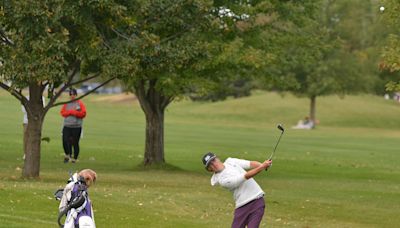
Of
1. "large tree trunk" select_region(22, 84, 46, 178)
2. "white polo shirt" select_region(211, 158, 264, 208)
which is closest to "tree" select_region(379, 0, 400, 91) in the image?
"white polo shirt" select_region(211, 158, 264, 208)

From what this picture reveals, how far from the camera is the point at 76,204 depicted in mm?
11227

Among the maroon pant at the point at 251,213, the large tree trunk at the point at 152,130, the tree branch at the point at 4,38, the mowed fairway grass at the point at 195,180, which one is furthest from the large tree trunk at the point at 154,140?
the maroon pant at the point at 251,213

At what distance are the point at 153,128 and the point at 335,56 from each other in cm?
5036

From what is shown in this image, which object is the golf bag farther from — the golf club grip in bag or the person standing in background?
the person standing in background

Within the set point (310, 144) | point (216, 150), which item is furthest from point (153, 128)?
point (310, 144)

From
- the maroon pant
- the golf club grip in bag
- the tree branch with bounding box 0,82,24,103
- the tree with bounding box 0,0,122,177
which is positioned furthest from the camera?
the tree branch with bounding box 0,82,24,103

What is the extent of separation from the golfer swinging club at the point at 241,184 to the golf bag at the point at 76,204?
6.88 ft

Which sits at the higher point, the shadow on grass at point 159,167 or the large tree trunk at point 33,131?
the large tree trunk at point 33,131

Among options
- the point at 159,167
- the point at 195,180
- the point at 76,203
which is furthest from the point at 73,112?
the point at 76,203

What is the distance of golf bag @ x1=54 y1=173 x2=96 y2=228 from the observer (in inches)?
442

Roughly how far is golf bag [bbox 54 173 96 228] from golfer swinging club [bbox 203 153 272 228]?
2.10 m

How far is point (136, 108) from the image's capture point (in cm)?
9031

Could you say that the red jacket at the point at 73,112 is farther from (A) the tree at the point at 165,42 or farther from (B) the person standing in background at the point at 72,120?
(A) the tree at the point at 165,42

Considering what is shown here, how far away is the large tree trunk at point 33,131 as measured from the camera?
21531mm
